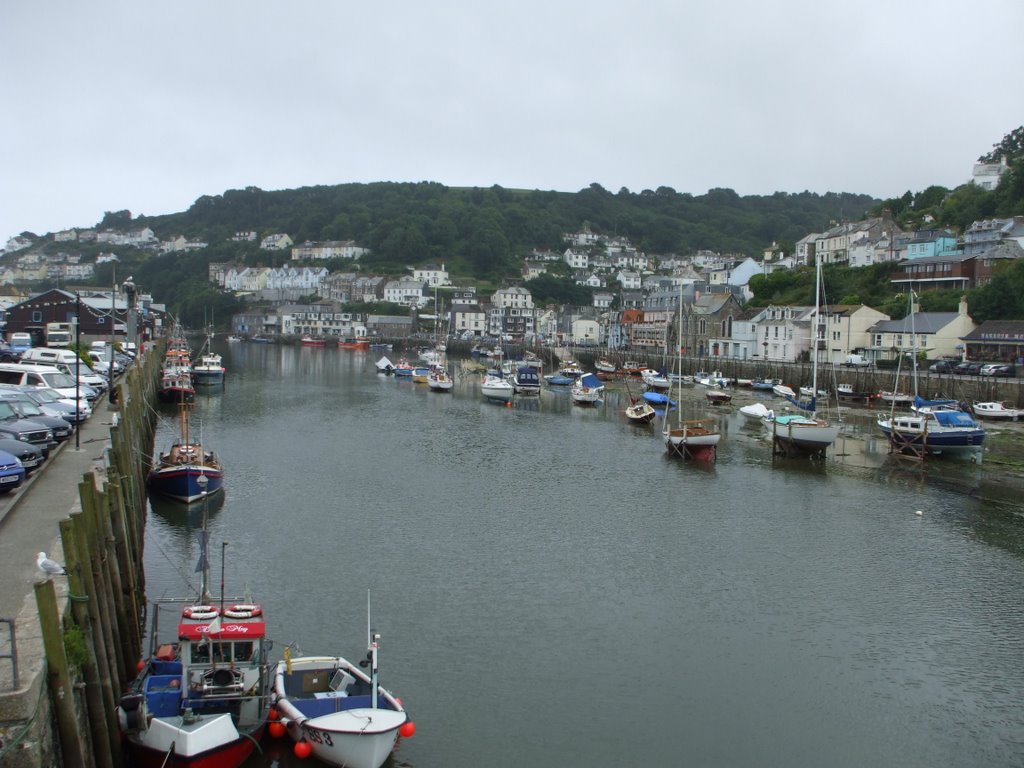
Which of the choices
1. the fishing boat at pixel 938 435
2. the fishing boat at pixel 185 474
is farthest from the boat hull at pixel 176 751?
the fishing boat at pixel 938 435

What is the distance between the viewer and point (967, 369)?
202 feet

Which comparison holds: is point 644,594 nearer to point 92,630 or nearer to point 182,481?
point 92,630

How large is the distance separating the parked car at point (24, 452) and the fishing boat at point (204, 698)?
9173 millimetres

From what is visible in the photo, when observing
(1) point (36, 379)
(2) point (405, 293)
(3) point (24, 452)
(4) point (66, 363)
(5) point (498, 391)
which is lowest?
(5) point (498, 391)

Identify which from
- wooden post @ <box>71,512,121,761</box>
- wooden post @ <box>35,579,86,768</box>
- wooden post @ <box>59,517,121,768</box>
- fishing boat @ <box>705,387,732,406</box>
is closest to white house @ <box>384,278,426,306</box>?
fishing boat @ <box>705,387,732,406</box>

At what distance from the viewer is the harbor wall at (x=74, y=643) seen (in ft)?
30.6

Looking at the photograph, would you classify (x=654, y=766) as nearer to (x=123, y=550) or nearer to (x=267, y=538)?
(x=123, y=550)

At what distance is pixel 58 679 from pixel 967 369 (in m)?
65.0

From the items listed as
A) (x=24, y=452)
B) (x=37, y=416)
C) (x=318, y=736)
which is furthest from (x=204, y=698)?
(x=37, y=416)

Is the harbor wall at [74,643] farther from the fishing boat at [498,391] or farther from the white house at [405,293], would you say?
the white house at [405,293]

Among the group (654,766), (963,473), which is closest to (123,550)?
(654,766)

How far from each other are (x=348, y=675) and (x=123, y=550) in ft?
19.4

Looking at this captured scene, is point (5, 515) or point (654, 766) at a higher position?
point (5, 515)

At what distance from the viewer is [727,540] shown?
86.8 feet
